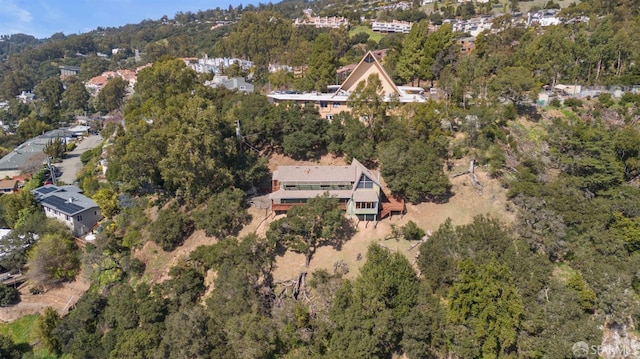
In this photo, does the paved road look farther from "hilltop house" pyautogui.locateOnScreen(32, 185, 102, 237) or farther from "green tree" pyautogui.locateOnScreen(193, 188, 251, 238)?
"green tree" pyautogui.locateOnScreen(193, 188, 251, 238)

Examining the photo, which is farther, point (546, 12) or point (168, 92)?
point (546, 12)

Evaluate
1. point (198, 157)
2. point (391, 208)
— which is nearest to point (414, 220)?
point (391, 208)

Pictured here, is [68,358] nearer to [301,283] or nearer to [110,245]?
[110,245]

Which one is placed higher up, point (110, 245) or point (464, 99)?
point (464, 99)

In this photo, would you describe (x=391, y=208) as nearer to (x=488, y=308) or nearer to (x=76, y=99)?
(x=488, y=308)

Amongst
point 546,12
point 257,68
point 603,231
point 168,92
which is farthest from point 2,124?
point 546,12

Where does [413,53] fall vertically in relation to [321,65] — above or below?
above

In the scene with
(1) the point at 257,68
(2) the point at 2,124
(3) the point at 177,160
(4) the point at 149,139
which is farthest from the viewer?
(2) the point at 2,124
